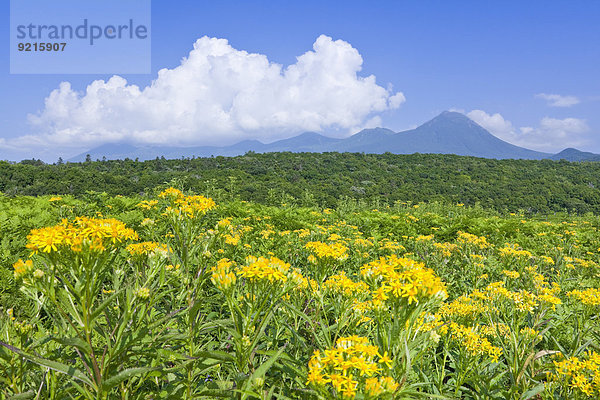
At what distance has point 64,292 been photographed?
143 cm

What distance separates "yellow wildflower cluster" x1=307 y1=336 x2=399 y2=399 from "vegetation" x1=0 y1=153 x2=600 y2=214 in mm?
25983

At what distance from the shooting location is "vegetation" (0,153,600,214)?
113 ft

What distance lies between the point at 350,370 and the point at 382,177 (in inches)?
2236

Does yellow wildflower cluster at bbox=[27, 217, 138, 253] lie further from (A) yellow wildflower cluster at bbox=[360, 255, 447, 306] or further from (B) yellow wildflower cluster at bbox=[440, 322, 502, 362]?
(B) yellow wildflower cluster at bbox=[440, 322, 502, 362]

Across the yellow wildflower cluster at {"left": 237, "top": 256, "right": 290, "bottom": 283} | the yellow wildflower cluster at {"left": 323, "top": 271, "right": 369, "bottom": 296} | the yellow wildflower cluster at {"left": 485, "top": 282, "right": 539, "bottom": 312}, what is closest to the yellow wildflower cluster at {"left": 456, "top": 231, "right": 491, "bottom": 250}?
the yellow wildflower cluster at {"left": 485, "top": 282, "right": 539, "bottom": 312}

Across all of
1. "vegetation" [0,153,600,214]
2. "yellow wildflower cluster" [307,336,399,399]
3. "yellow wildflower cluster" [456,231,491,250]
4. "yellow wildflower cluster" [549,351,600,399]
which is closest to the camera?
"yellow wildflower cluster" [307,336,399,399]

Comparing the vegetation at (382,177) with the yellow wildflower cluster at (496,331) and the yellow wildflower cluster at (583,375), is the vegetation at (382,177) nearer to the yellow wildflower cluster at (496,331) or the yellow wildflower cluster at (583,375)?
the yellow wildflower cluster at (496,331)

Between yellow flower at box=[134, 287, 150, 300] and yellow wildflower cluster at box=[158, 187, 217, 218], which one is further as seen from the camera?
yellow wildflower cluster at box=[158, 187, 217, 218]

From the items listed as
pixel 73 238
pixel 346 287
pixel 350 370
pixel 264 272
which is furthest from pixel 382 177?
pixel 73 238

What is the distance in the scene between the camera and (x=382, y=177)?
55.6 m

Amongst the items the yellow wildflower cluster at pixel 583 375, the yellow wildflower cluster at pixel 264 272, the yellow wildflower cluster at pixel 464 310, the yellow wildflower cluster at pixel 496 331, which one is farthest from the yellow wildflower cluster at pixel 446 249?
the yellow wildflower cluster at pixel 264 272

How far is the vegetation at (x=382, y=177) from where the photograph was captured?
34478 mm

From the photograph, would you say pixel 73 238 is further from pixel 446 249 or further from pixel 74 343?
pixel 446 249

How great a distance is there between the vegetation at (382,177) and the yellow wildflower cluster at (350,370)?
2598 cm
